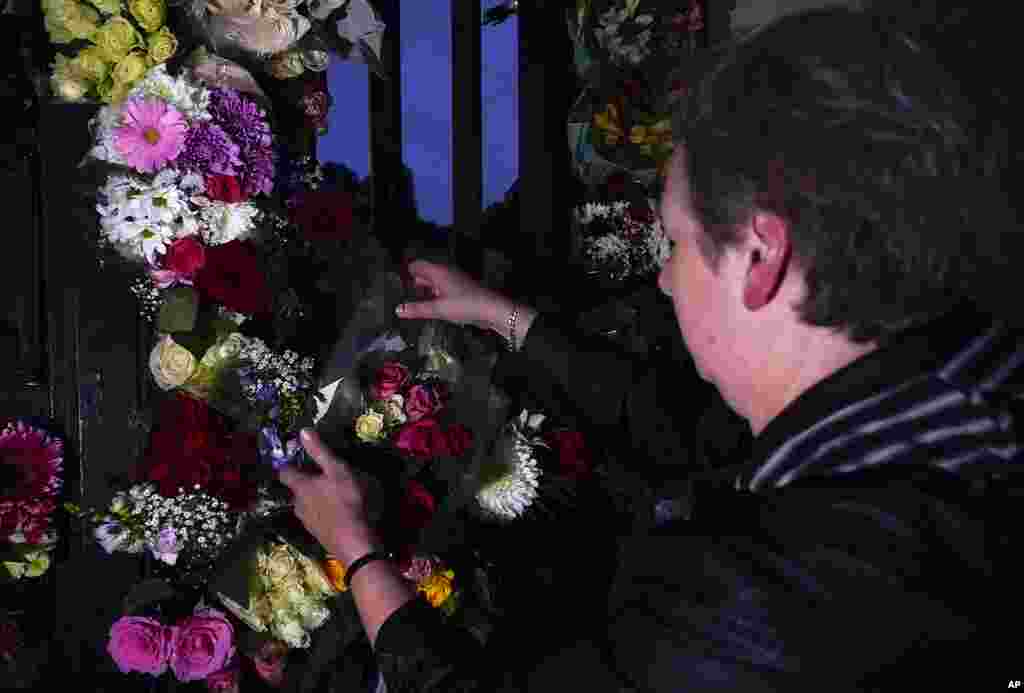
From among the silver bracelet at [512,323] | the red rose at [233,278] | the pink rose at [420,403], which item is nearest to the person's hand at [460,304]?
the silver bracelet at [512,323]

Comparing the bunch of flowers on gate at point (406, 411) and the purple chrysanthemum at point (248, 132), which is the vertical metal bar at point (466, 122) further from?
the purple chrysanthemum at point (248, 132)

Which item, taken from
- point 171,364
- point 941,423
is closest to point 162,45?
point 171,364

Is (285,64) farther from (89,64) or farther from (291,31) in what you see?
(89,64)

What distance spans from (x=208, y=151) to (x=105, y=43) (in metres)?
0.26

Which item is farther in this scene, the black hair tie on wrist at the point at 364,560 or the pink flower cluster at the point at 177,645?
the pink flower cluster at the point at 177,645

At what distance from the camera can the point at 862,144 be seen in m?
0.72

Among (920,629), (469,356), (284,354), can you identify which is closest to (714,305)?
(920,629)

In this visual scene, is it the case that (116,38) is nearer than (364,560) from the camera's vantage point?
No

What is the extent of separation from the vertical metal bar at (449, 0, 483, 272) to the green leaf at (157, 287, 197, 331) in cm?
62

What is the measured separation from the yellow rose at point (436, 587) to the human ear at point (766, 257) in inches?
35.9

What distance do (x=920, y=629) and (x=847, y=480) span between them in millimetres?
136

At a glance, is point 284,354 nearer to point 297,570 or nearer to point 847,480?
point 297,570

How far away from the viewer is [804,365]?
808 millimetres

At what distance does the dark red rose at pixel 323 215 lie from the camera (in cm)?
150
